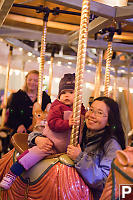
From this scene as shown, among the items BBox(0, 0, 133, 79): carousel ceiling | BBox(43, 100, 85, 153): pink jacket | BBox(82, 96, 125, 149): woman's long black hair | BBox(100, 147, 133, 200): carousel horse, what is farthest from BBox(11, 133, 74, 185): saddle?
BBox(0, 0, 133, 79): carousel ceiling

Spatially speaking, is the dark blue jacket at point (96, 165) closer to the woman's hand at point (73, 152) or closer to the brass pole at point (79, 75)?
the woman's hand at point (73, 152)

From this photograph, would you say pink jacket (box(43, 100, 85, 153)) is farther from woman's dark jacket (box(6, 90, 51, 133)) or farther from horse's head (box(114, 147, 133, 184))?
woman's dark jacket (box(6, 90, 51, 133))

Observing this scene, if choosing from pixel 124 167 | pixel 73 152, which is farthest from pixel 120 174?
pixel 73 152

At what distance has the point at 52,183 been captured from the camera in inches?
62.9

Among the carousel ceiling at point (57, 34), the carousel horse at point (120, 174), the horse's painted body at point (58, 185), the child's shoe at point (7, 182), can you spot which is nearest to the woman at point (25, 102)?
the carousel ceiling at point (57, 34)

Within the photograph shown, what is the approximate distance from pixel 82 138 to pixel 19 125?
62.4 inches

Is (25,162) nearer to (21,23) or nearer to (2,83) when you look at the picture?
(21,23)

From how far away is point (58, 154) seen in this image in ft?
5.63

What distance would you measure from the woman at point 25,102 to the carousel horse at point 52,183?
1.16 meters

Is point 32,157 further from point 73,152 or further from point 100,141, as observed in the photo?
point 100,141

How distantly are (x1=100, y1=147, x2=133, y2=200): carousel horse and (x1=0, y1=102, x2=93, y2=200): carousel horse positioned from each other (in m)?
0.40

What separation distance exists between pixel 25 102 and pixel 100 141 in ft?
4.53

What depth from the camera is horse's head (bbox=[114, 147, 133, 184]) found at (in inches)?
41.1

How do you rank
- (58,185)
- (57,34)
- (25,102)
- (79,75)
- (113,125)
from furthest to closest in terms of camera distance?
1. (57,34)
2. (25,102)
3. (113,125)
4. (79,75)
5. (58,185)
